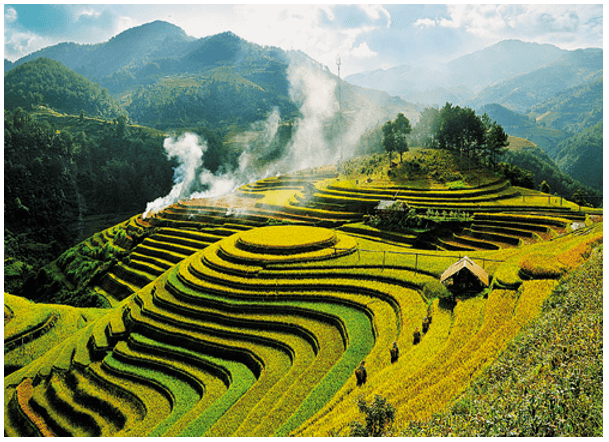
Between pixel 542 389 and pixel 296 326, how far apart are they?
1072 cm

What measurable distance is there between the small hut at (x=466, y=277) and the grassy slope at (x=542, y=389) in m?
4.87

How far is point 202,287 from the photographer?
1966 cm

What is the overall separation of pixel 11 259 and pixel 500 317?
59.2 metres

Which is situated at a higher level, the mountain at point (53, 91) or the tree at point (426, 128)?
the mountain at point (53, 91)

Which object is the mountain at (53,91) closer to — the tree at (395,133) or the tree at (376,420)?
the tree at (395,133)

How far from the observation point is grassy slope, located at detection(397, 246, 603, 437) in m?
5.66

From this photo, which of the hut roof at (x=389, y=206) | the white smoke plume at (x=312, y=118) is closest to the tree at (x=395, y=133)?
the hut roof at (x=389, y=206)

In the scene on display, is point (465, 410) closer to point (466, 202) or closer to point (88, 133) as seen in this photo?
point (466, 202)

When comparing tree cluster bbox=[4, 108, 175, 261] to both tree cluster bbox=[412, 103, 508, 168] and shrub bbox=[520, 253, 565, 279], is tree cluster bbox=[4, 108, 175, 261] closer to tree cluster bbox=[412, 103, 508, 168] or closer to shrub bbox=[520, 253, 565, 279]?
tree cluster bbox=[412, 103, 508, 168]

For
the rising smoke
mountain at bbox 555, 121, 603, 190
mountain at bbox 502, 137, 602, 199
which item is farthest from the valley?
mountain at bbox 555, 121, 603, 190

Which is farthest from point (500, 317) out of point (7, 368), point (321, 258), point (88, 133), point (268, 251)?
point (88, 133)

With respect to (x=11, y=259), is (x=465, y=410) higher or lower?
higher

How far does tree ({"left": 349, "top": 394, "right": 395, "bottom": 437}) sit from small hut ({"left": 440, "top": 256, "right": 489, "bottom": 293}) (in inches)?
314

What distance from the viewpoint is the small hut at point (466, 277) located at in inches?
536
